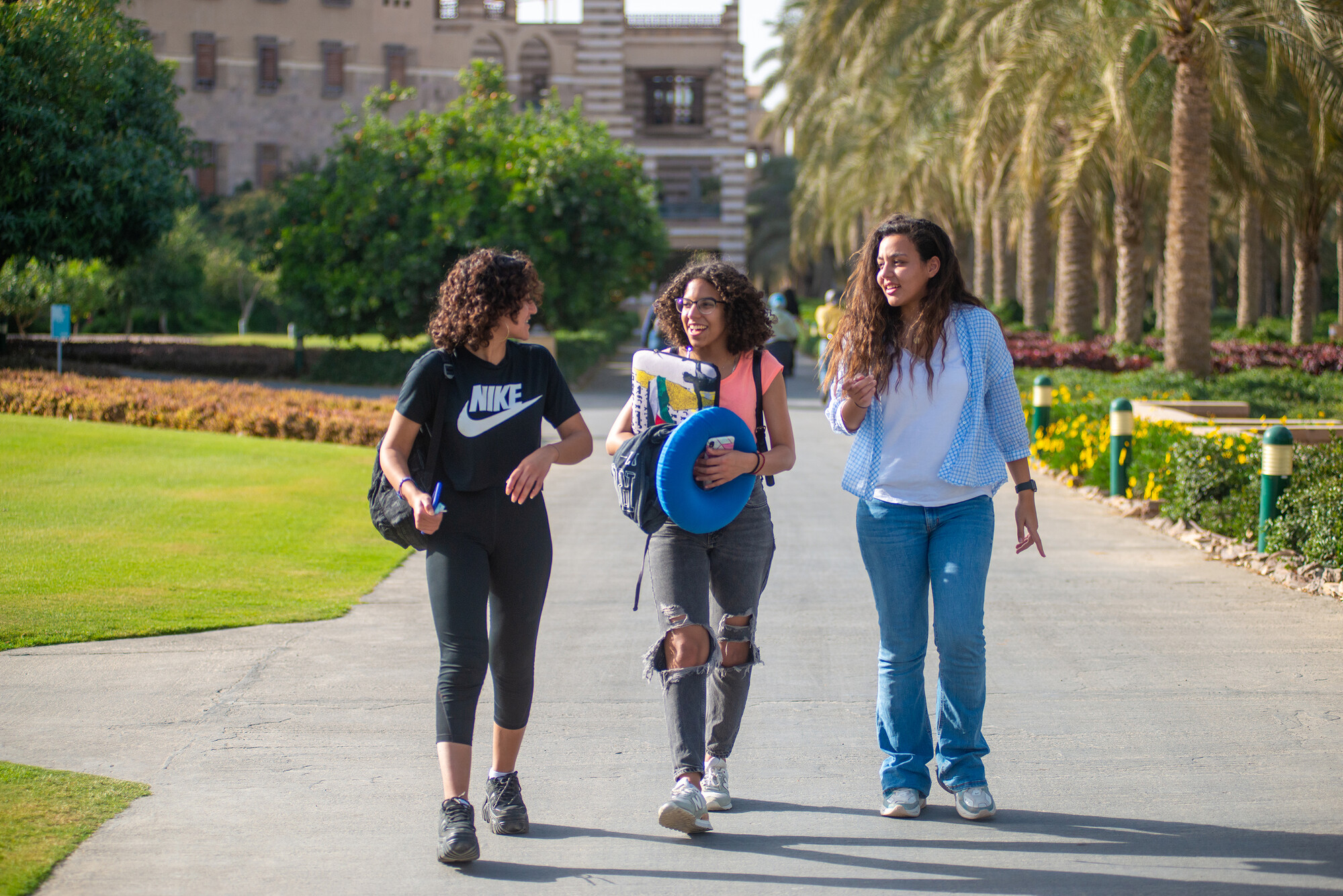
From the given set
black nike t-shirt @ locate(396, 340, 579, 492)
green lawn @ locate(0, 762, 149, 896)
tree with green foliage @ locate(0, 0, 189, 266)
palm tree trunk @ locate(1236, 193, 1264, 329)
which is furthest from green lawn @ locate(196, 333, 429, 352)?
black nike t-shirt @ locate(396, 340, 579, 492)

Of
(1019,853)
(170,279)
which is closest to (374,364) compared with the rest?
(1019,853)

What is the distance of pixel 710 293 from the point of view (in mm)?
4191

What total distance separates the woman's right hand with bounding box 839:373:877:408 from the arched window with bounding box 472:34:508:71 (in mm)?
60377

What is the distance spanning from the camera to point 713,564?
4160 mm

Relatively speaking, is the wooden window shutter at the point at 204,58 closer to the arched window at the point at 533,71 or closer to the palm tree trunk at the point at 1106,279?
the arched window at the point at 533,71

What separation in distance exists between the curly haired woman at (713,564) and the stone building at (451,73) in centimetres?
5455

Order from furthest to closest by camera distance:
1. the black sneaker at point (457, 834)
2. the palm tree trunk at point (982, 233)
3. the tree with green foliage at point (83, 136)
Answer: the palm tree trunk at point (982, 233), the tree with green foliage at point (83, 136), the black sneaker at point (457, 834)

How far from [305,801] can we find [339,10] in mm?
64721

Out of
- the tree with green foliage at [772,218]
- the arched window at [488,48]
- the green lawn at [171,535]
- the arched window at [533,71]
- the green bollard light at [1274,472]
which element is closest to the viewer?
the green lawn at [171,535]

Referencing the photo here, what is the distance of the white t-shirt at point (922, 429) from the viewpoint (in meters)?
4.12

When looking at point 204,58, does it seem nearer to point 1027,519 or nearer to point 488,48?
point 488,48

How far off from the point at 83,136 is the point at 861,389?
1928 cm

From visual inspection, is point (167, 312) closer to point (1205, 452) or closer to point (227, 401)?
point (227, 401)

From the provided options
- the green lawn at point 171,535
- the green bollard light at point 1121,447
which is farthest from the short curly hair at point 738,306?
the green bollard light at point 1121,447
